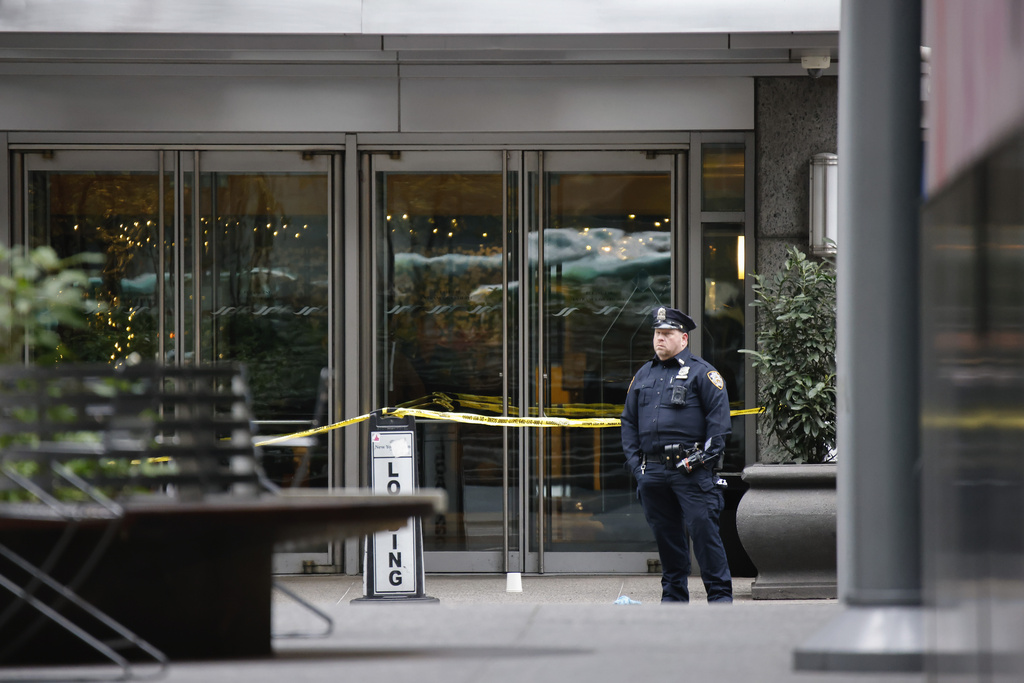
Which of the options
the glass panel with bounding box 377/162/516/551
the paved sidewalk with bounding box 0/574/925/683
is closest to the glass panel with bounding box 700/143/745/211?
the glass panel with bounding box 377/162/516/551

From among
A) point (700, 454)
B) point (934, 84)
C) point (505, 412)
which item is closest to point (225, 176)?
point (505, 412)

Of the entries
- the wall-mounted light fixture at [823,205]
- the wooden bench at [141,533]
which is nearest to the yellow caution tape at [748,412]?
the wall-mounted light fixture at [823,205]

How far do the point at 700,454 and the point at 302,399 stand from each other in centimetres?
376

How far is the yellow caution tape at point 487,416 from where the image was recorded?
388 inches

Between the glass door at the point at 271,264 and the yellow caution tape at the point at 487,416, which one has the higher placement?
the glass door at the point at 271,264

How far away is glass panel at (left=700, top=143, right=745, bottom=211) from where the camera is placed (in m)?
9.96

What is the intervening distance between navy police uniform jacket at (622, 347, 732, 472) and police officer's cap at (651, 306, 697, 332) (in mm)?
186

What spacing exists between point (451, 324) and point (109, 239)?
9.38 ft

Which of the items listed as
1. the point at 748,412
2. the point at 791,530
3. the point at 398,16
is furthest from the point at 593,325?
the point at 398,16

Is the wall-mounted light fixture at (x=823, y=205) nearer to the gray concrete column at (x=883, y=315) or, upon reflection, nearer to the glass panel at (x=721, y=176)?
the glass panel at (x=721, y=176)

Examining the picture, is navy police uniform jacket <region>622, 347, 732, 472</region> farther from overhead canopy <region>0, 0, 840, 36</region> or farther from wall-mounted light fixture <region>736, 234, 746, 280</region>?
overhead canopy <region>0, 0, 840, 36</region>

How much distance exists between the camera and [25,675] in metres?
3.96

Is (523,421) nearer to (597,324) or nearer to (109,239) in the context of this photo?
(597,324)

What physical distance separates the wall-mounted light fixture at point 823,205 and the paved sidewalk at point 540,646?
4426 millimetres
